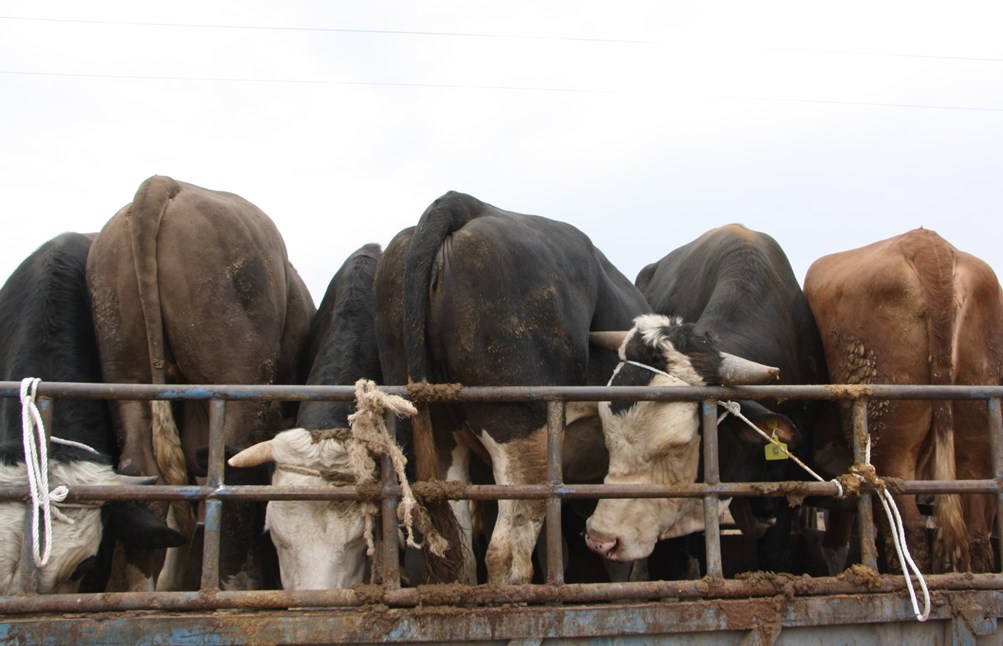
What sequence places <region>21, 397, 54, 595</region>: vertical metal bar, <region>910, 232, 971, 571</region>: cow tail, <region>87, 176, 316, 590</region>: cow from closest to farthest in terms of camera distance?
<region>21, 397, 54, 595</region>: vertical metal bar
<region>910, 232, 971, 571</region>: cow tail
<region>87, 176, 316, 590</region>: cow

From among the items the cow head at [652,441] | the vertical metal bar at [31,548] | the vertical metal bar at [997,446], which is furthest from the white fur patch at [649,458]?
the vertical metal bar at [31,548]

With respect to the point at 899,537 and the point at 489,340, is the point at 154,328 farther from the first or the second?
the point at 899,537

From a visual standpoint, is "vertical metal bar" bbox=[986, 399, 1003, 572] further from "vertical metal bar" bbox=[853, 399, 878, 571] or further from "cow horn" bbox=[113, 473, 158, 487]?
"cow horn" bbox=[113, 473, 158, 487]

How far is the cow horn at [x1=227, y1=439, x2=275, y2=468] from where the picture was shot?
13.6 ft

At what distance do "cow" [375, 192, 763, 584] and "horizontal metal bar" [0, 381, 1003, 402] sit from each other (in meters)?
0.32

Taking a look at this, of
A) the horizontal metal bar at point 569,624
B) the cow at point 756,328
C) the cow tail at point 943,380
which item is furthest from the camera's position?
the cow at point 756,328

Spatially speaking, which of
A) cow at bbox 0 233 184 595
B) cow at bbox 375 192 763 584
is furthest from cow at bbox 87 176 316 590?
cow at bbox 375 192 763 584

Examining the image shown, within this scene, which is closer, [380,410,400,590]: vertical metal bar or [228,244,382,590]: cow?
[380,410,400,590]: vertical metal bar

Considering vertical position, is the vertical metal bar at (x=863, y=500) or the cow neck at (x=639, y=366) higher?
the cow neck at (x=639, y=366)

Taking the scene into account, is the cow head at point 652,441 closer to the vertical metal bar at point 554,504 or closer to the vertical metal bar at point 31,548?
the vertical metal bar at point 554,504

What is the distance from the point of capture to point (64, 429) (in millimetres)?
4547

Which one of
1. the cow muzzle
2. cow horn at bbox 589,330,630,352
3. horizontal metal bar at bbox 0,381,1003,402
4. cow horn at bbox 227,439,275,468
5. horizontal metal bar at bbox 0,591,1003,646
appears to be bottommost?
horizontal metal bar at bbox 0,591,1003,646

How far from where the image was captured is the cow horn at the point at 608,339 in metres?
4.65

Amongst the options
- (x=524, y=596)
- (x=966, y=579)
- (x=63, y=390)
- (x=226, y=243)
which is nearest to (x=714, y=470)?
(x=524, y=596)
